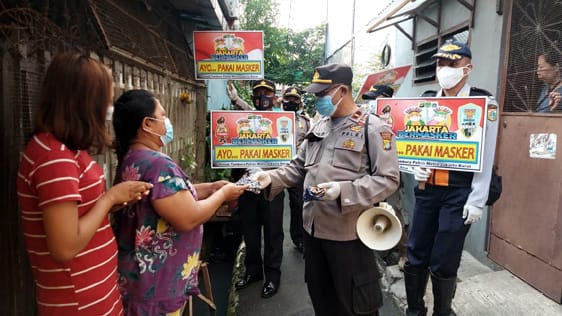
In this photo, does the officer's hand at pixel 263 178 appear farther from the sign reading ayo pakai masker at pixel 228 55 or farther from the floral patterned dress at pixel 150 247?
the sign reading ayo pakai masker at pixel 228 55

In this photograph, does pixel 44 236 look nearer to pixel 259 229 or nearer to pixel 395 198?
pixel 259 229

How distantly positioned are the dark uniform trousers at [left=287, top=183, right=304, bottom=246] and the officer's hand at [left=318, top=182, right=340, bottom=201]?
2308 millimetres

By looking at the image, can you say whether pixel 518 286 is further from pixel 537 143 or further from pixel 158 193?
pixel 158 193

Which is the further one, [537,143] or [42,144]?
[537,143]

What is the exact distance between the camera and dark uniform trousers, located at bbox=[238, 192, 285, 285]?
12.2ft

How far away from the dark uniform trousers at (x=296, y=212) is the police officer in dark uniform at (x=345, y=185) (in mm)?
2074

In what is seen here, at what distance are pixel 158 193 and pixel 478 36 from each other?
436 cm

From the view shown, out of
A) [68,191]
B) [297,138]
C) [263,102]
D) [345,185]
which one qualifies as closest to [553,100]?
[345,185]

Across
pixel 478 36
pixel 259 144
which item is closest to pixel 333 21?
pixel 478 36

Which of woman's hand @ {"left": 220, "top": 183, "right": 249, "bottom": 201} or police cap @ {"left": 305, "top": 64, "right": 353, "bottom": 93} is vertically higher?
police cap @ {"left": 305, "top": 64, "right": 353, "bottom": 93}

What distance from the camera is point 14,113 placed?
1.53 metres

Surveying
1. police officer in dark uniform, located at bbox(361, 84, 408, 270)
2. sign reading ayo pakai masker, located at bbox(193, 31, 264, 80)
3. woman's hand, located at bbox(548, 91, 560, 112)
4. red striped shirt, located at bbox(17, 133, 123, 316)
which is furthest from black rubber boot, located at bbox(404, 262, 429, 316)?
sign reading ayo pakai masker, located at bbox(193, 31, 264, 80)

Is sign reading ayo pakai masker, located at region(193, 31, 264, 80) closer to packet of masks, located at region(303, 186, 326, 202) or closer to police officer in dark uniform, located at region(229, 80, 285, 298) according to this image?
police officer in dark uniform, located at region(229, 80, 285, 298)

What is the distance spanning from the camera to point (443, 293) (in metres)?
2.69
